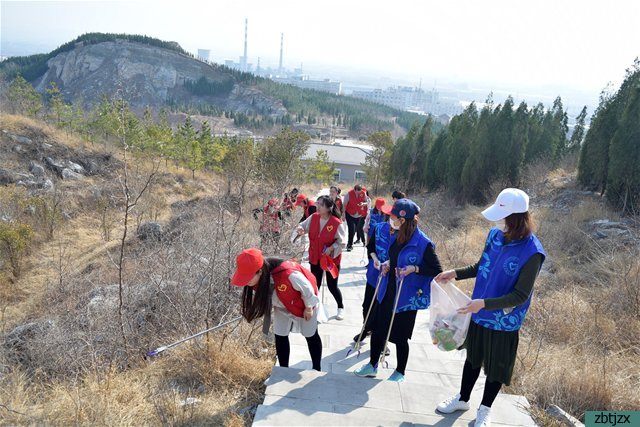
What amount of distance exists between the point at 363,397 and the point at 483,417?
2.63 feet

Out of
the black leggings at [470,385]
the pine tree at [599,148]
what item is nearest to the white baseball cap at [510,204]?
the black leggings at [470,385]

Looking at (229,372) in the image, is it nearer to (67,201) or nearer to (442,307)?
(442,307)

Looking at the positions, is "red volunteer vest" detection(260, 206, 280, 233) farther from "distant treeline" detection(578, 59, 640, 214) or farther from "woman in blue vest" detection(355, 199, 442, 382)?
"distant treeline" detection(578, 59, 640, 214)

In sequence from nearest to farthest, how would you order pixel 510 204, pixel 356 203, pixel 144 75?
pixel 510 204, pixel 356 203, pixel 144 75

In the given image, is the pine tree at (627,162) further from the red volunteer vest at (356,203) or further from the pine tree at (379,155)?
the pine tree at (379,155)

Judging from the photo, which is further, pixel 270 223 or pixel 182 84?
pixel 182 84

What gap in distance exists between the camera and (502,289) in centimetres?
262

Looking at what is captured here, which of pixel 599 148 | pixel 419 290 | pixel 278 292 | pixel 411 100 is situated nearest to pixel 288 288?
pixel 278 292

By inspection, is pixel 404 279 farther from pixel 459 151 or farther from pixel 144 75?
pixel 144 75

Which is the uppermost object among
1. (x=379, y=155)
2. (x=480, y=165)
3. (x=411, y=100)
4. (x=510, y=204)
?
(x=411, y=100)

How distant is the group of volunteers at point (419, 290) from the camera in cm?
255

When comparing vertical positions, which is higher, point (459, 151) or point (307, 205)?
Answer: point (459, 151)

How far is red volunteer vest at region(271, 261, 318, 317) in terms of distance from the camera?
3062mm

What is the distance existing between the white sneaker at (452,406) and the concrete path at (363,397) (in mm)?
37
